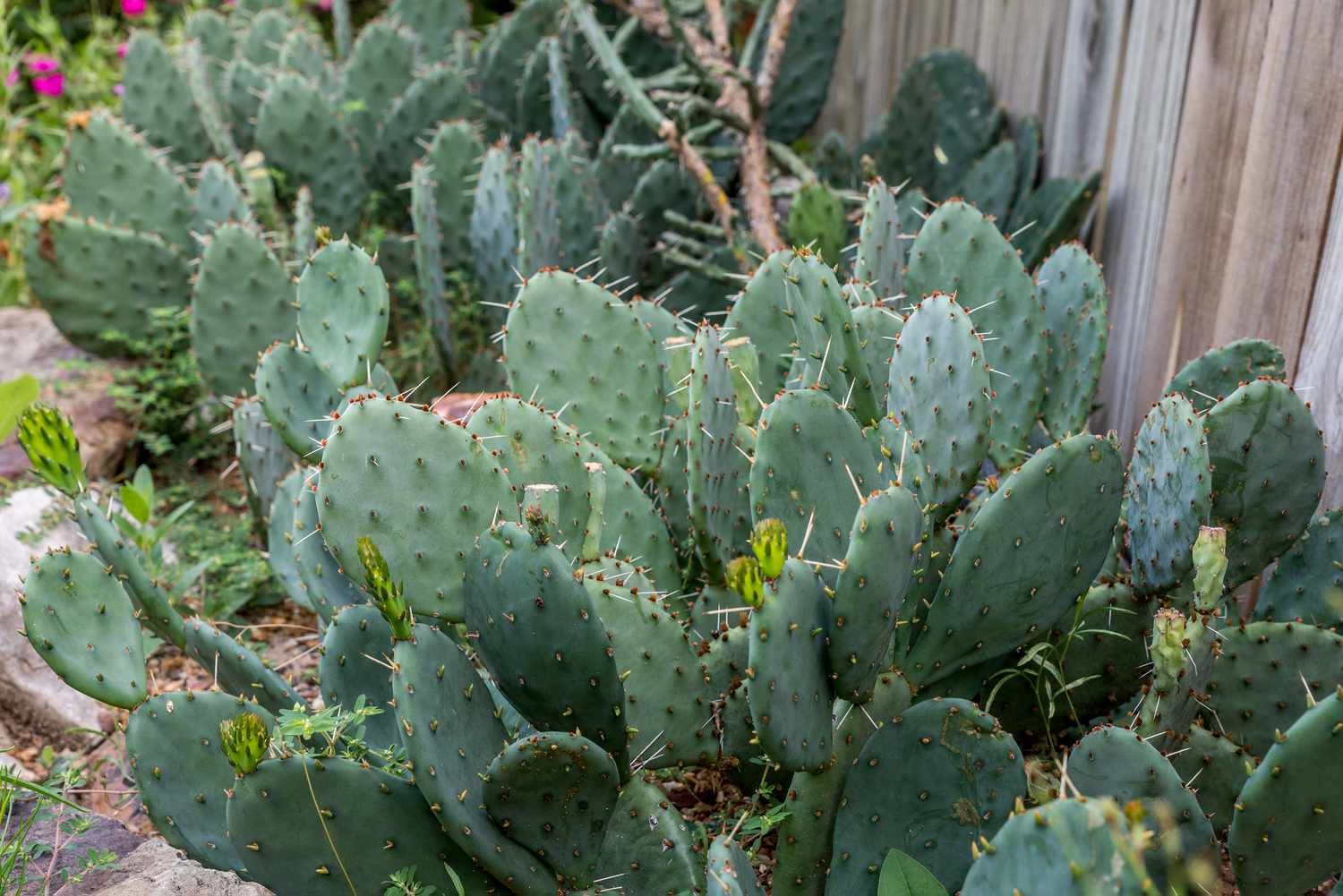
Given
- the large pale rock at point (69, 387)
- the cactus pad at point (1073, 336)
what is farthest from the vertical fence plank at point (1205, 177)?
the large pale rock at point (69, 387)

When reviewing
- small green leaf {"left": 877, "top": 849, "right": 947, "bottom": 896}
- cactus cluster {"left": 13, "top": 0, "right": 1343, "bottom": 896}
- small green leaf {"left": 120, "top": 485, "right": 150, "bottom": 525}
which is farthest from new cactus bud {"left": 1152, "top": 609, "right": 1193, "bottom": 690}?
small green leaf {"left": 120, "top": 485, "right": 150, "bottom": 525}

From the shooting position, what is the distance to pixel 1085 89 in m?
2.79

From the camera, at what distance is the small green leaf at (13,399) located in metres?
2.40

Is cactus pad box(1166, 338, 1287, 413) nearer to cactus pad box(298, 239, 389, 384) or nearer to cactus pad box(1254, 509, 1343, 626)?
cactus pad box(1254, 509, 1343, 626)

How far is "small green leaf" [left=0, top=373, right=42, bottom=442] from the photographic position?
240 cm

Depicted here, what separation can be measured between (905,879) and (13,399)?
2.06 meters

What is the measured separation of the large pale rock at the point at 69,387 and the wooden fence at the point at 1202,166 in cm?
269

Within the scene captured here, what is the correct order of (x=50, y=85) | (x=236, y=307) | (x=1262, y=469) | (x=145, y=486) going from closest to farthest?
1. (x=1262, y=469)
2. (x=145, y=486)
3. (x=236, y=307)
4. (x=50, y=85)

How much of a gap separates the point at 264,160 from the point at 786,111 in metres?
1.86

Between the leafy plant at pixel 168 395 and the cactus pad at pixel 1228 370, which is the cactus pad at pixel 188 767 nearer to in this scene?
the cactus pad at pixel 1228 370

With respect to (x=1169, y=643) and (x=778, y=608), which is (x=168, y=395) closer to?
(x=778, y=608)

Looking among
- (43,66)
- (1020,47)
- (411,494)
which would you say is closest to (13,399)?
(411,494)

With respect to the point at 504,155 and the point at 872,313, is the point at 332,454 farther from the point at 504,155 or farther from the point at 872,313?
the point at 504,155

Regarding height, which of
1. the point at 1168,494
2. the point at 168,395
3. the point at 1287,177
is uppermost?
the point at 1287,177
